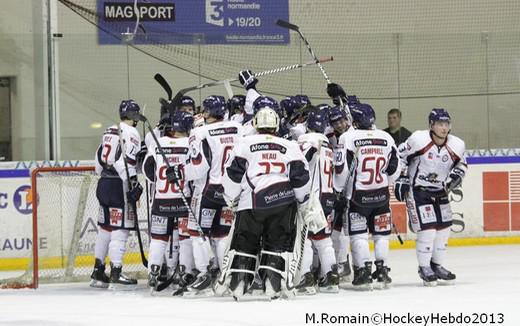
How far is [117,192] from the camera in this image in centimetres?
875

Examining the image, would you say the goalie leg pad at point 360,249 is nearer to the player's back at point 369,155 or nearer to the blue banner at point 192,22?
the player's back at point 369,155

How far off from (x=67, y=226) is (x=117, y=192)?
87 centimetres

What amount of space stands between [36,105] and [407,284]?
164 inches

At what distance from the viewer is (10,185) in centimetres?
1027

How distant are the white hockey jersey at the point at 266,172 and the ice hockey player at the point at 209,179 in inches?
17.8

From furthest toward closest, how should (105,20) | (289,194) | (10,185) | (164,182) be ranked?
(105,20)
(10,185)
(164,182)
(289,194)

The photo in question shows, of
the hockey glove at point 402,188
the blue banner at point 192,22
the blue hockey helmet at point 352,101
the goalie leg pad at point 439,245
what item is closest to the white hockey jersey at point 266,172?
the hockey glove at point 402,188

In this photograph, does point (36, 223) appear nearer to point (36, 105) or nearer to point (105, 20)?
point (36, 105)

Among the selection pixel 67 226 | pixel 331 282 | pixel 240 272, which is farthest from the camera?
pixel 67 226

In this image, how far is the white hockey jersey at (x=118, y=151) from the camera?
8602 mm

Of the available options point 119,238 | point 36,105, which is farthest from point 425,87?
point 119,238

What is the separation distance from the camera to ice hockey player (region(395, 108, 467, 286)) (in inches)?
330

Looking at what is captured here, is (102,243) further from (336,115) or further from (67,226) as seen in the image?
(336,115)

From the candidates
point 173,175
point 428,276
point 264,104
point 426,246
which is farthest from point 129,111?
point 428,276
